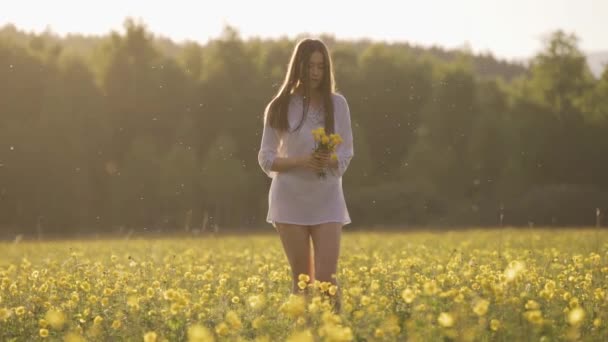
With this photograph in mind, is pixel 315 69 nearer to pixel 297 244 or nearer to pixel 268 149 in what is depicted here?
pixel 268 149

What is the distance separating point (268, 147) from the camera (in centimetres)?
713

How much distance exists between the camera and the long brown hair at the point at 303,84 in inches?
271

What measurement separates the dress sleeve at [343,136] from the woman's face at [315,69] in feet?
0.65

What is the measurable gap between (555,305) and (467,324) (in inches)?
60.7

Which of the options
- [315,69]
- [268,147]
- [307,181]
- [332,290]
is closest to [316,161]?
[307,181]

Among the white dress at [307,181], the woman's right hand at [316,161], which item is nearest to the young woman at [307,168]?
the white dress at [307,181]

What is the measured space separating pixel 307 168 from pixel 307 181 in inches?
5.8

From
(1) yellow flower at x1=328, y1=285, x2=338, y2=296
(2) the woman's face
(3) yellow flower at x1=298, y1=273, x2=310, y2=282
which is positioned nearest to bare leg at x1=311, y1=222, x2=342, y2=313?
(3) yellow flower at x1=298, y1=273, x2=310, y2=282

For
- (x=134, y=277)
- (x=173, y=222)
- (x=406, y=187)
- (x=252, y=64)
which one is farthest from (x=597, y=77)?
(x=134, y=277)

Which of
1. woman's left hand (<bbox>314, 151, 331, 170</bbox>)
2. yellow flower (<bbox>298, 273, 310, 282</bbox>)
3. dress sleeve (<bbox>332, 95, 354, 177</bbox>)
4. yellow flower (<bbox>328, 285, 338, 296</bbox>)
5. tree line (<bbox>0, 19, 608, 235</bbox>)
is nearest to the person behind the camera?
yellow flower (<bbox>328, 285, 338, 296</bbox>)

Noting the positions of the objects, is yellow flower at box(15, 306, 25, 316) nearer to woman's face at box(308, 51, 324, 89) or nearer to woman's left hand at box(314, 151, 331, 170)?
woman's left hand at box(314, 151, 331, 170)

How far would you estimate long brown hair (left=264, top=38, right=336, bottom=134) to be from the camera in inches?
271

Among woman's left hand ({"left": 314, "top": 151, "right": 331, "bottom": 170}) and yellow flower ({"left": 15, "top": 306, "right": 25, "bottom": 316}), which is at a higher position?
woman's left hand ({"left": 314, "top": 151, "right": 331, "bottom": 170})

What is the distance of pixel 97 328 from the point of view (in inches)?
263
